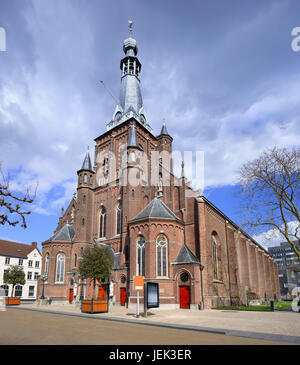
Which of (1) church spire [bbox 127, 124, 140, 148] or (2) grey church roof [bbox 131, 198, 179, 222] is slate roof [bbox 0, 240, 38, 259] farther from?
(2) grey church roof [bbox 131, 198, 179, 222]

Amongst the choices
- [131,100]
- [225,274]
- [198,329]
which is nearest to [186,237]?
[225,274]

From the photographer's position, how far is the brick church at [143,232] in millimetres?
28453

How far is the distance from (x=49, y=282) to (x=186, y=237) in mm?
19504

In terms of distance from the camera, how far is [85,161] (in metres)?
42.9

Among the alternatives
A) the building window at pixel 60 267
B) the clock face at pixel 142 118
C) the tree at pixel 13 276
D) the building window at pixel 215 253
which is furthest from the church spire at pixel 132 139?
the tree at pixel 13 276

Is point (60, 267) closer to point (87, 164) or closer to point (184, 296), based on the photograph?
point (87, 164)

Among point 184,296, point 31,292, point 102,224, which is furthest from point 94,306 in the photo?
point 31,292

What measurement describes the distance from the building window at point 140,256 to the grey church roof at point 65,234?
13.5 meters

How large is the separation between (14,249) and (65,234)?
31958 millimetres

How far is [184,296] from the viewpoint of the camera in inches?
1095

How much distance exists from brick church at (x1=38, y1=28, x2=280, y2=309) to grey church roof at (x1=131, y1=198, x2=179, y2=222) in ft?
0.38

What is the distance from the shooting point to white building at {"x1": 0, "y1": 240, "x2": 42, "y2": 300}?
59.0 meters

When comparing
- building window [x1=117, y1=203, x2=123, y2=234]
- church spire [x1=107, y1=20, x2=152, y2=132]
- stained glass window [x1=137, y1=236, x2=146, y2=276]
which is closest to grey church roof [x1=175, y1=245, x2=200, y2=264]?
stained glass window [x1=137, y1=236, x2=146, y2=276]

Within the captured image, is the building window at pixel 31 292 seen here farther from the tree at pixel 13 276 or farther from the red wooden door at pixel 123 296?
the red wooden door at pixel 123 296
